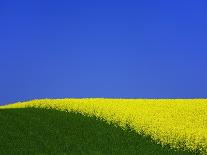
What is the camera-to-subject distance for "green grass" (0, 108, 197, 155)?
75.1 ft

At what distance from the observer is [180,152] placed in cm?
2386

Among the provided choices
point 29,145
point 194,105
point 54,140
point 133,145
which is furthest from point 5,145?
point 194,105

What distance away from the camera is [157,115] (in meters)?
31.0

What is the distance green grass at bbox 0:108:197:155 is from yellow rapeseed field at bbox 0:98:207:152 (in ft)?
2.31

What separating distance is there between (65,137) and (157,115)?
7784 millimetres

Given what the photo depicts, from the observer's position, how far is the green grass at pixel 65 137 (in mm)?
22891

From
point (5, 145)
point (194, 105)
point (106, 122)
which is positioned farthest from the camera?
point (194, 105)

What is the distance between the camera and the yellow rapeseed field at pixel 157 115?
25.1 metres

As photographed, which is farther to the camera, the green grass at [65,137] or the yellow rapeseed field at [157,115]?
the yellow rapeseed field at [157,115]

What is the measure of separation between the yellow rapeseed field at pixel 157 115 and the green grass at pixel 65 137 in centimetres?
70

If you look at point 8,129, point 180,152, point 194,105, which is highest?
point 194,105

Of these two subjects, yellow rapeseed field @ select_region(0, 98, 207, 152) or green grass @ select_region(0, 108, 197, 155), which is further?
yellow rapeseed field @ select_region(0, 98, 207, 152)

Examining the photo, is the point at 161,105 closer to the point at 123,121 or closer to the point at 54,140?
the point at 123,121

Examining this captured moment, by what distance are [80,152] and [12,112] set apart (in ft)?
25.7
